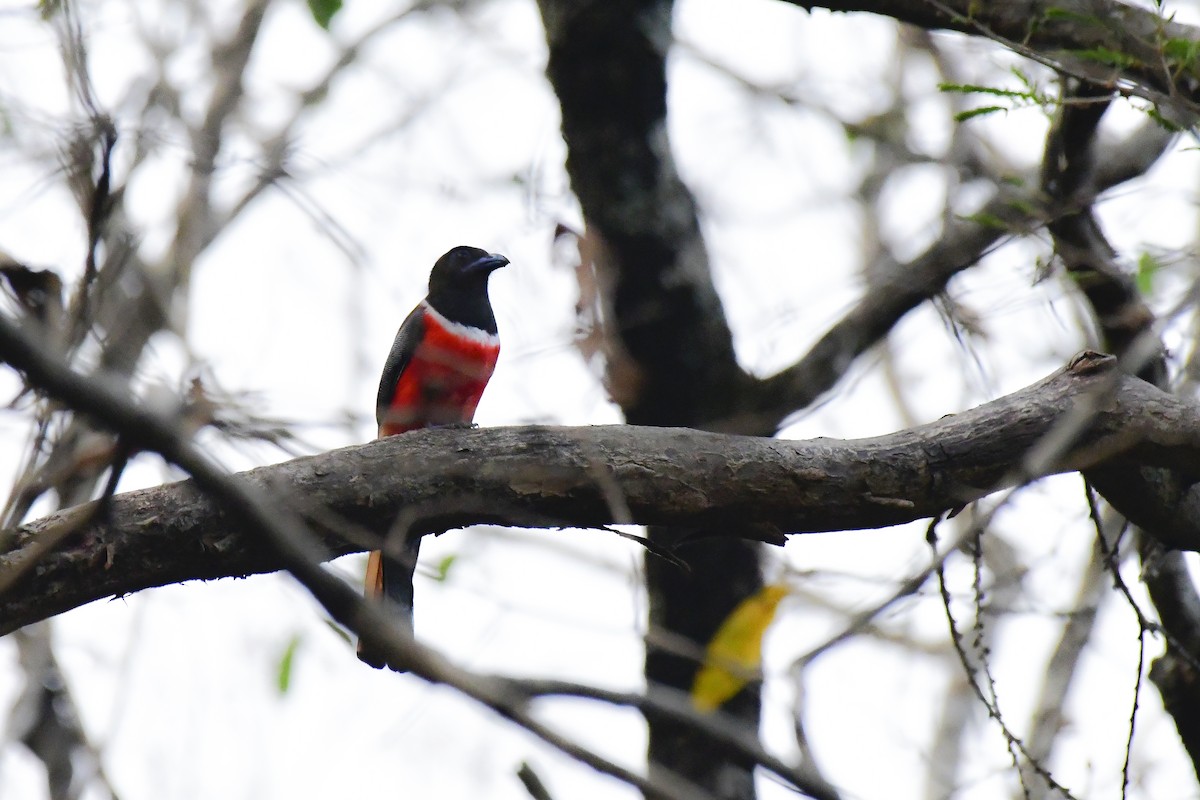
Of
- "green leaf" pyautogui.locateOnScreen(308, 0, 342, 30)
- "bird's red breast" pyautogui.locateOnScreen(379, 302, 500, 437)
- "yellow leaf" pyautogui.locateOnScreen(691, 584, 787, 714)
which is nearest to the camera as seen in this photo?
"yellow leaf" pyautogui.locateOnScreen(691, 584, 787, 714)

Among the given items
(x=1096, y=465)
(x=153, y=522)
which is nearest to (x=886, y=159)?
(x=1096, y=465)

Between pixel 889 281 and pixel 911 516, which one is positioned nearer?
pixel 911 516

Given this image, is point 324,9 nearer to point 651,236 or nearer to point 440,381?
point 440,381

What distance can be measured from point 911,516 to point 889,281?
217cm

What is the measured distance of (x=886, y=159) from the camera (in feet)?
30.9

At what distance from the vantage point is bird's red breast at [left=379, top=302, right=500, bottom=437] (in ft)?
14.7

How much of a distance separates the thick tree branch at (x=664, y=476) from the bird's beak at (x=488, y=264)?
7.79ft

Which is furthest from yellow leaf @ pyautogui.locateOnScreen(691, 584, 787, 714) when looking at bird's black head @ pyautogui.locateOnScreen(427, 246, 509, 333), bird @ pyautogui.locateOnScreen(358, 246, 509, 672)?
bird's black head @ pyautogui.locateOnScreen(427, 246, 509, 333)

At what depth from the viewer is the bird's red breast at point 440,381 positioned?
4484mm

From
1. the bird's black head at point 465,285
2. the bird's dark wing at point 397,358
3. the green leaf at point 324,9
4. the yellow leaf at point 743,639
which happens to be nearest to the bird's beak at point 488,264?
the bird's black head at point 465,285

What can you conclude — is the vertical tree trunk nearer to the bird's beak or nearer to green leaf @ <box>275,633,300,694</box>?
the bird's beak

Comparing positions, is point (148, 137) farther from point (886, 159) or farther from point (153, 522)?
point (886, 159)

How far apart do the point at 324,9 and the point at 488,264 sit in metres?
1.40

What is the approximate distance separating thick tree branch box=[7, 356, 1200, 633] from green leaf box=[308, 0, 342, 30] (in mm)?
1838
